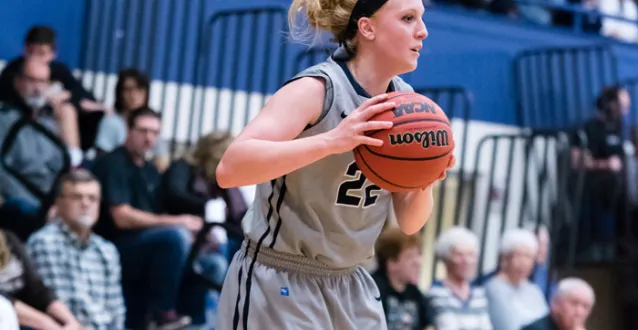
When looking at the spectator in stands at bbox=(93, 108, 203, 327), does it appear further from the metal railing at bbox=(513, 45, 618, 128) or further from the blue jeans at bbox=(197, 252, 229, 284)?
the metal railing at bbox=(513, 45, 618, 128)

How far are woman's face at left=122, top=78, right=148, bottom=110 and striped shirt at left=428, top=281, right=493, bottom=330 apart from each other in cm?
238

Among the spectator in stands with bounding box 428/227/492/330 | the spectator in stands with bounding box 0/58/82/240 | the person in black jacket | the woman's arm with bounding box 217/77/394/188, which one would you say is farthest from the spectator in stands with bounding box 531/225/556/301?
the woman's arm with bounding box 217/77/394/188

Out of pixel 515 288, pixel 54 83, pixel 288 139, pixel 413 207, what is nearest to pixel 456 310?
pixel 515 288

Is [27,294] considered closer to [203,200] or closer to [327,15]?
[203,200]

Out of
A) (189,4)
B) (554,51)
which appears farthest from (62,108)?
(554,51)

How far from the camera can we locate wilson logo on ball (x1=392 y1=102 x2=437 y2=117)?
3.16m

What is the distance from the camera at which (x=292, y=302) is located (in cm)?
331

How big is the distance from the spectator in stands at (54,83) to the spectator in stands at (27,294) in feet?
4.40

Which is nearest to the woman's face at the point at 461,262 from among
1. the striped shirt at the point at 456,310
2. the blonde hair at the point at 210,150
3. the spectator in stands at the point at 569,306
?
the striped shirt at the point at 456,310

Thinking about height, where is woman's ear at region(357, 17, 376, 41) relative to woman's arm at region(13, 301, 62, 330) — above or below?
above

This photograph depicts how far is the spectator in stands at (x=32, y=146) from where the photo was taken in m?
6.26

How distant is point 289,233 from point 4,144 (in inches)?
137

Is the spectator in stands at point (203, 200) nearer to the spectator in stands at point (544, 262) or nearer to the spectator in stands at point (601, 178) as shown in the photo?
the spectator in stands at point (544, 262)

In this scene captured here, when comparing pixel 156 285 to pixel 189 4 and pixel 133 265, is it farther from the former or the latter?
pixel 189 4
